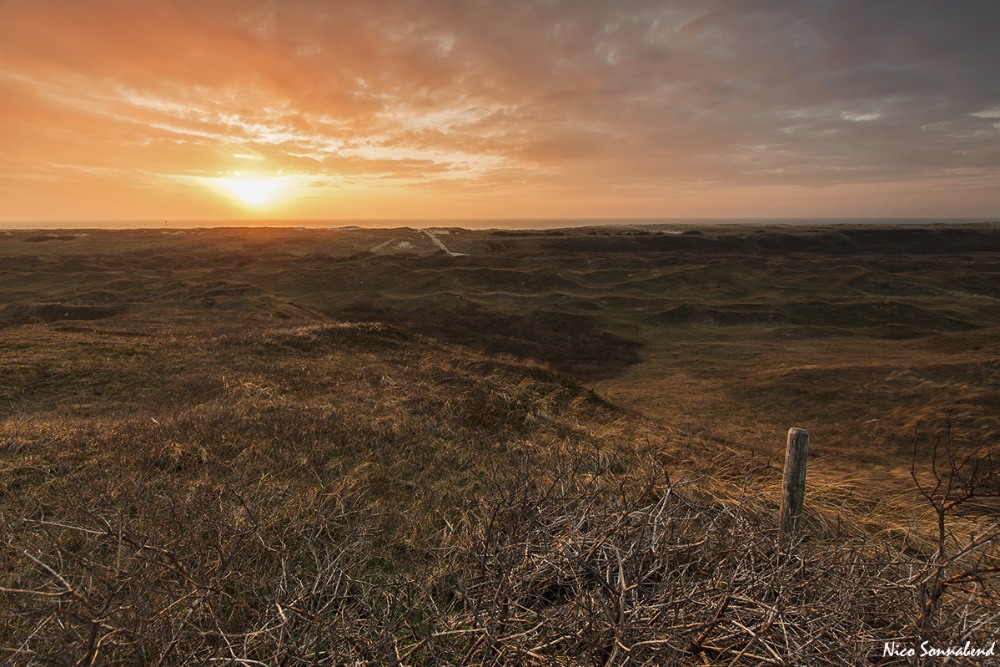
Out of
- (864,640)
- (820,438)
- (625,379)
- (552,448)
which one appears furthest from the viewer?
(625,379)

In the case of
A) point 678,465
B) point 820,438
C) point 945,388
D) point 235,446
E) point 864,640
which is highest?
point 864,640

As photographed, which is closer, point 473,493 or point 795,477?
point 795,477

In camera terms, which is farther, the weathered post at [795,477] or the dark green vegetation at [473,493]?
the weathered post at [795,477]

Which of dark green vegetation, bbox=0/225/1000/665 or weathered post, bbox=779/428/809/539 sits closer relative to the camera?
dark green vegetation, bbox=0/225/1000/665

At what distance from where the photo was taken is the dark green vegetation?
3502 millimetres

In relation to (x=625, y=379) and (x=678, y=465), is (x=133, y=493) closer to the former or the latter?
(x=678, y=465)

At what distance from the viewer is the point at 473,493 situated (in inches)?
280

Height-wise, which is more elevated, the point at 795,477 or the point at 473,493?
the point at 795,477

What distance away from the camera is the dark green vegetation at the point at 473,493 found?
11.5ft

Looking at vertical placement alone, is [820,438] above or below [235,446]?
below

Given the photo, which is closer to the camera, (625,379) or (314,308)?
(625,379)

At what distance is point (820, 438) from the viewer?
16.8m

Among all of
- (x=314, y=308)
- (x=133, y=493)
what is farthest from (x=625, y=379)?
(x=314, y=308)

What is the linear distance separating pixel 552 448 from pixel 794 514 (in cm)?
427
